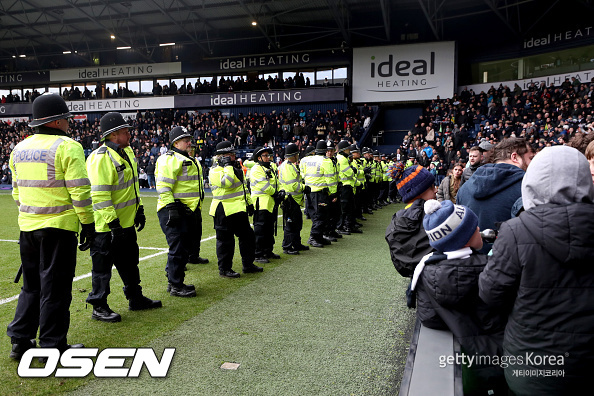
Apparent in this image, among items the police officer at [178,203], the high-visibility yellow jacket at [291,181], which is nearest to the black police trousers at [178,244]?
the police officer at [178,203]

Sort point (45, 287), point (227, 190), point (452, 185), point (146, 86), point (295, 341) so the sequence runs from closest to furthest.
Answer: point (45, 287) → point (295, 341) → point (227, 190) → point (452, 185) → point (146, 86)

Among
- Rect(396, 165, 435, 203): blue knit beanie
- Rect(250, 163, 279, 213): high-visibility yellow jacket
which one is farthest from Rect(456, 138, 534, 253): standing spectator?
Rect(250, 163, 279, 213): high-visibility yellow jacket

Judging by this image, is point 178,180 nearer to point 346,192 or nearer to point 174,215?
point 174,215

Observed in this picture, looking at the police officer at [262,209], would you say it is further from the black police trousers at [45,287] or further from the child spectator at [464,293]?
the child spectator at [464,293]

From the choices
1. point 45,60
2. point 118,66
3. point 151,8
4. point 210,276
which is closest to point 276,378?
point 210,276

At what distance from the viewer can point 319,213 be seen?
879cm

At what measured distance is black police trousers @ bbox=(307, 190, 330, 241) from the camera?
8789 millimetres

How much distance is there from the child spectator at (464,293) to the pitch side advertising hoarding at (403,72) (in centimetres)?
2679

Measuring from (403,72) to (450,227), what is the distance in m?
27.3

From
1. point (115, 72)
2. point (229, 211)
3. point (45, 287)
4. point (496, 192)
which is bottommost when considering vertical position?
point (45, 287)

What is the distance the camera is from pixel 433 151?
1992 centimetres

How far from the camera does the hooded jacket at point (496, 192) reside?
333 centimetres

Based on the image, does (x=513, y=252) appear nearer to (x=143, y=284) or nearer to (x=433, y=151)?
(x=143, y=284)

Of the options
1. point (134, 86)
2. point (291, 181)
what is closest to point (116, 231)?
point (291, 181)
